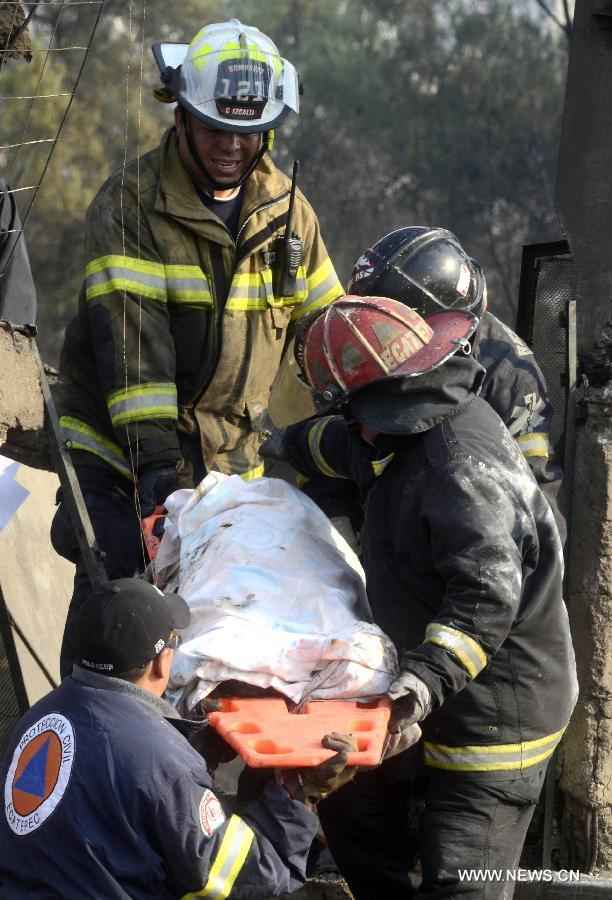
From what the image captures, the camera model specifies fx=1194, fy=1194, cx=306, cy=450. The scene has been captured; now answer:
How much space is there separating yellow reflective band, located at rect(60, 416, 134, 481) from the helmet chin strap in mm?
950

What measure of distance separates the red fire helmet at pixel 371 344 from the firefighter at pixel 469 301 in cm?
44

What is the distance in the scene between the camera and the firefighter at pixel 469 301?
3811 mm

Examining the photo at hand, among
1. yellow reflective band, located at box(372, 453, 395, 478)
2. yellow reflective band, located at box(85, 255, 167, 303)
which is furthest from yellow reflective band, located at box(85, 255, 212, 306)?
yellow reflective band, located at box(372, 453, 395, 478)

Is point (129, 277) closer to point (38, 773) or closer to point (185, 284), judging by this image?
point (185, 284)

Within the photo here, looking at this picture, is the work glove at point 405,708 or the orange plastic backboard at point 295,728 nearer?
the orange plastic backboard at point 295,728

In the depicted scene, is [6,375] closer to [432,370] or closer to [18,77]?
[432,370]

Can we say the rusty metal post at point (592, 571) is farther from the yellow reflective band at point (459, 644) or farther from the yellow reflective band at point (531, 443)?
the yellow reflective band at point (459, 644)

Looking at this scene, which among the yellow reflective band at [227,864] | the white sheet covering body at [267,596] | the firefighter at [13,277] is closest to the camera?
the yellow reflective band at [227,864]

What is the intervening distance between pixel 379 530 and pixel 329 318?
608 millimetres

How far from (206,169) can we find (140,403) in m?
0.86

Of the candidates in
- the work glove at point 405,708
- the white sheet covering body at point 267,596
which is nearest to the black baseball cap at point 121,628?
the white sheet covering body at point 267,596

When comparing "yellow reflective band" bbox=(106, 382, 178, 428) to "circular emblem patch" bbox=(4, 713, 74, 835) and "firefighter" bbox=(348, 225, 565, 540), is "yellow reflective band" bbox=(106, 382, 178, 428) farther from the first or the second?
"circular emblem patch" bbox=(4, 713, 74, 835)

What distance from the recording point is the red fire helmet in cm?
320

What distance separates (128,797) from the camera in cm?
248
